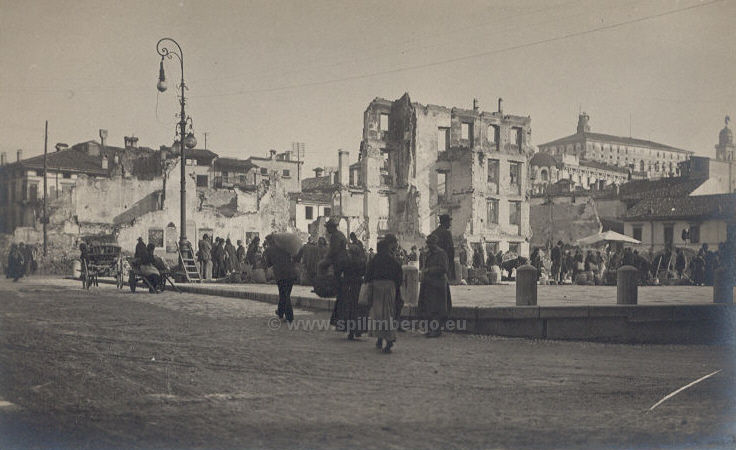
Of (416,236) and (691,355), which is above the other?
(416,236)

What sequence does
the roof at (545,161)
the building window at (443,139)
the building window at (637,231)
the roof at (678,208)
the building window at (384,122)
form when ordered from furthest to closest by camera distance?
the roof at (545,161) → the building window at (443,139) → the building window at (384,122) → the building window at (637,231) → the roof at (678,208)

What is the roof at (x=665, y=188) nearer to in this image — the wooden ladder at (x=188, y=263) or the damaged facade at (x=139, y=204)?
the damaged facade at (x=139, y=204)

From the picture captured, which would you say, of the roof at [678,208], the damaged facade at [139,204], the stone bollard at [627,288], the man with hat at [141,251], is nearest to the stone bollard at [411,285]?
the stone bollard at [627,288]

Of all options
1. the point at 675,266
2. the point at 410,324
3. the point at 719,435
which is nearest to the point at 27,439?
the point at 719,435

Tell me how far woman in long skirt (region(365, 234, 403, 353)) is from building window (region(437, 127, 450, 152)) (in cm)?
4094

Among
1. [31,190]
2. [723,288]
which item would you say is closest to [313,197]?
[31,190]

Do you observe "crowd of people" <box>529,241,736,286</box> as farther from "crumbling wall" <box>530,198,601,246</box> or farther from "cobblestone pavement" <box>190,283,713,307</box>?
"crumbling wall" <box>530,198,601,246</box>

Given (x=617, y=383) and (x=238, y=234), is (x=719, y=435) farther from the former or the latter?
(x=238, y=234)

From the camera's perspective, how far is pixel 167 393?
5.90 meters

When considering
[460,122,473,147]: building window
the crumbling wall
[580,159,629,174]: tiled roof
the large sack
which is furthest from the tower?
[580,159,629,174]: tiled roof

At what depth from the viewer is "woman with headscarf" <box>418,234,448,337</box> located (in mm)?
10383

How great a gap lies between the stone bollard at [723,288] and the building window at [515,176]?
39602 millimetres

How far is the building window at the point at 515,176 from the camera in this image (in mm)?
51500

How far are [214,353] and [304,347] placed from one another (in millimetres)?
1258
